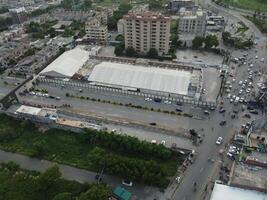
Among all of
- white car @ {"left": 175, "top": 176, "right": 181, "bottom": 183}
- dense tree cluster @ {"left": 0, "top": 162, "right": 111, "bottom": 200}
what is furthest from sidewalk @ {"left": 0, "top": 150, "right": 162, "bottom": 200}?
white car @ {"left": 175, "top": 176, "right": 181, "bottom": 183}

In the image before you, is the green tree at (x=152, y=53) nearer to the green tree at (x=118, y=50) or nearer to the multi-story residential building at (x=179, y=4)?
the green tree at (x=118, y=50)

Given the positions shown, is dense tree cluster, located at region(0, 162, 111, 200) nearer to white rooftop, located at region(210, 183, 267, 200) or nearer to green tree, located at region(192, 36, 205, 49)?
white rooftop, located at region(210, 183, 267, 200)

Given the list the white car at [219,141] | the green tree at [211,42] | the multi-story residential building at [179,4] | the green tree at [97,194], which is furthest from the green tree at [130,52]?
the green tree at [97,194]

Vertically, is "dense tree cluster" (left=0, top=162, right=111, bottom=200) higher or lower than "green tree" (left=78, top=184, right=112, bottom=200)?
lower

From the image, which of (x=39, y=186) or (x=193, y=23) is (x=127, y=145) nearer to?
(x=39, y=186)

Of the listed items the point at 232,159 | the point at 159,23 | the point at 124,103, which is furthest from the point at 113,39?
the point at 232,159

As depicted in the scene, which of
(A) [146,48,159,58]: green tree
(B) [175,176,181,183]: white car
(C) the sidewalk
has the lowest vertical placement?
(C) the sidewalk

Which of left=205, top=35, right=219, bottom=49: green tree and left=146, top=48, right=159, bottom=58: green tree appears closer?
left=146, top=48, right=159, bottom=58: green tree
